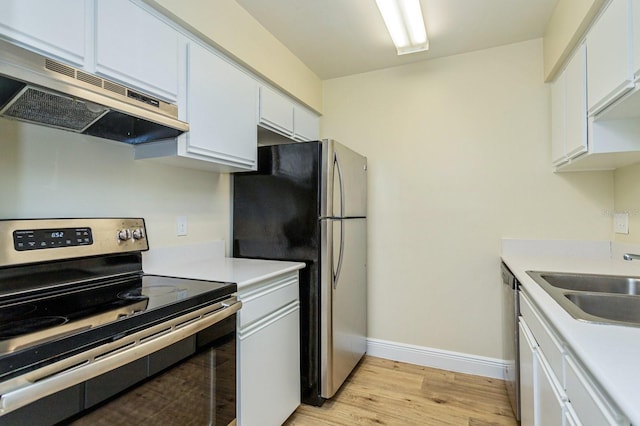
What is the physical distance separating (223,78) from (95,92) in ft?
2.68

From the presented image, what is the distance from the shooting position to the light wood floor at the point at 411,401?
6.27 ft

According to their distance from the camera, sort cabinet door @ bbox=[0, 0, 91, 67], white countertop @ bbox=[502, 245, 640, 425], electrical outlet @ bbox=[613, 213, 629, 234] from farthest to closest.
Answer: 1. electrical outlet @ bbox=[613, 213, 629, 234]
2. cabinet door @ bbox=[0, 0, 91, 67]
3. white countertop @ bbox=[502, 245, 640, 425]

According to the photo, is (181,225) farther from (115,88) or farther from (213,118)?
(115,88)

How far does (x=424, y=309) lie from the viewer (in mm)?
2635

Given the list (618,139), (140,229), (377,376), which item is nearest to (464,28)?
(618,139)

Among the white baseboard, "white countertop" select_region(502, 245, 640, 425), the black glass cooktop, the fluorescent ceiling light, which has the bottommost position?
the white baseboard

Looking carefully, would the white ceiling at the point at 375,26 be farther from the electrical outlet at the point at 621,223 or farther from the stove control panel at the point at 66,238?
the stove control panel at the point at 66,238

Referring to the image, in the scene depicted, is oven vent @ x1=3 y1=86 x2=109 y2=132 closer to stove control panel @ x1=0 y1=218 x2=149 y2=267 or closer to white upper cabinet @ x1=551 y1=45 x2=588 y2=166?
stove control panel @ x1=0 y1=218 x2=149 y2=267

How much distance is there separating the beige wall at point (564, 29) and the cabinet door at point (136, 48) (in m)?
1.96

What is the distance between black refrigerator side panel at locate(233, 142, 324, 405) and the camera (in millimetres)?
2014

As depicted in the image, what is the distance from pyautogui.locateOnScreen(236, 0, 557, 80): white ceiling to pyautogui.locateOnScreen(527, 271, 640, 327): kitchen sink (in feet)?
5.38

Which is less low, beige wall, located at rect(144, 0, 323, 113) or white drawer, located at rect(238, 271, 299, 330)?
beige wall, located at rect(144, 0, 323, 113)

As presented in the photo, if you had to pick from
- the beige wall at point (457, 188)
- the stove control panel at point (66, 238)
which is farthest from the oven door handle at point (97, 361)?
the beige wall at point (457, 188)

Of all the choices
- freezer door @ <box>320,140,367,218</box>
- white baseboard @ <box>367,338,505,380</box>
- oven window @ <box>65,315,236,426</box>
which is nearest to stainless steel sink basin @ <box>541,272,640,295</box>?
white baseboard @ <box>367,338,505,380</box>
